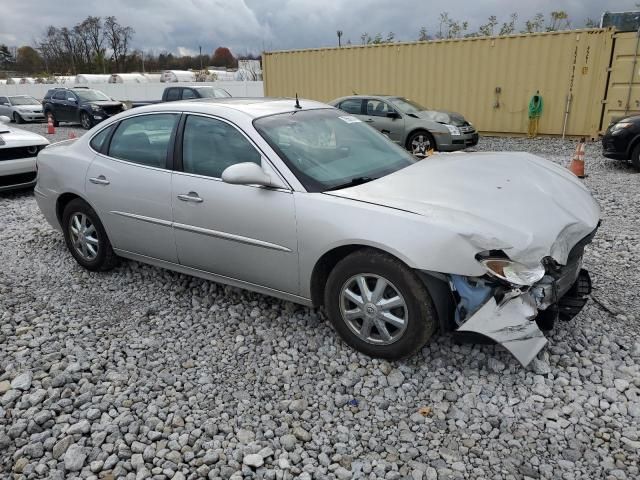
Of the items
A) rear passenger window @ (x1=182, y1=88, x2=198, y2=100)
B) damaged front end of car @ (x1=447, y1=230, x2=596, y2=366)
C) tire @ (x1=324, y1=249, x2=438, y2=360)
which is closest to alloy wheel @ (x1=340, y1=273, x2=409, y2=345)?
tire @ (x1=324, y1=249, x2=438, y2=360)

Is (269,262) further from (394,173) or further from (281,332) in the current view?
(394,173)

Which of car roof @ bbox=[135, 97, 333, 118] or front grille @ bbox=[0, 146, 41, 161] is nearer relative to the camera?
car roof @ bbox=[135, 97, 333, 118]

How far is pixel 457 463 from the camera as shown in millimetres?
2373

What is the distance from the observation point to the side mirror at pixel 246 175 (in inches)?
124

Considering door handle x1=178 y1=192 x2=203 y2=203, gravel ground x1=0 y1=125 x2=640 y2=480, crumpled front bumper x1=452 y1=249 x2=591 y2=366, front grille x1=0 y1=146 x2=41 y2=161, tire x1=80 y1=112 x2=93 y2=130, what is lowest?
gravel ground x1=0 y1=125 x2=640 y2=480

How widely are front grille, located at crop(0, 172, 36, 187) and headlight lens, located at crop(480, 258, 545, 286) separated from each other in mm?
7558

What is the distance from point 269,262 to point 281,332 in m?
0.55

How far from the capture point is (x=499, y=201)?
118 inches

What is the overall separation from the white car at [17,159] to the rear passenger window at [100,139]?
3983 millimetres

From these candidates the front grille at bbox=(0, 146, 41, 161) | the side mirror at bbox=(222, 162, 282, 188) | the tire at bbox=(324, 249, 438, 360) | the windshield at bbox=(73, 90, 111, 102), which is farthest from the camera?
the windshield at bbox=(73, 90, 111, 102)

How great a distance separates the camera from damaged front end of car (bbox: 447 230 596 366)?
2.66 metres

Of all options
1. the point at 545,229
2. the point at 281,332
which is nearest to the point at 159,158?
the point at 281,332

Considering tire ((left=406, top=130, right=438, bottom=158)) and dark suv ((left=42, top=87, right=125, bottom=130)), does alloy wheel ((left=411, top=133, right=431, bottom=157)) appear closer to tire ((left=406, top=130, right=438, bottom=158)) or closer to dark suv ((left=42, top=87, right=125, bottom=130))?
tire ((left=406, top=130, right=438, bottom=158))

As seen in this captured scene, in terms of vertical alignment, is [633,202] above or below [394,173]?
below
